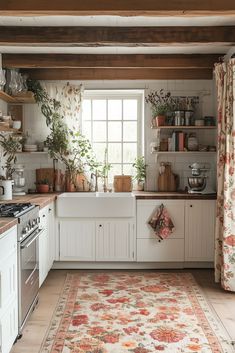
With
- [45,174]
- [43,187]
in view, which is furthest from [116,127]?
[43,187]

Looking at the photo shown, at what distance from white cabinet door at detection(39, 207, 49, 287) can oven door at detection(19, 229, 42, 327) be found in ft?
1.05

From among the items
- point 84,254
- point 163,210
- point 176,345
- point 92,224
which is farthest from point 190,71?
point 176,345

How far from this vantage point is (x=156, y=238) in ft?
16.2

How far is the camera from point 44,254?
13.9 feet

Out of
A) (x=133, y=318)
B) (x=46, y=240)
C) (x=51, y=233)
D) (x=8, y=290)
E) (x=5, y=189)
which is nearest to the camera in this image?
(x=8, y=290)

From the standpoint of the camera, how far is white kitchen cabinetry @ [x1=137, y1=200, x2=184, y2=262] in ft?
16.1

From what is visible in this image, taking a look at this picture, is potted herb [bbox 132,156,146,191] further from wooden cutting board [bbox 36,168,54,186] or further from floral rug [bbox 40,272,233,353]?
floral rug [bbox 40,272,233,353]

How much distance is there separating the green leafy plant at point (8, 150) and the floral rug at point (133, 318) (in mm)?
1414

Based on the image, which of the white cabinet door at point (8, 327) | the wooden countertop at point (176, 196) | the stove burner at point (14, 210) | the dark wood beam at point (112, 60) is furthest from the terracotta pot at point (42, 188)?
the white cabinet door at point (8, 327)

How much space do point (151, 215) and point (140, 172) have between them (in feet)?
2.51

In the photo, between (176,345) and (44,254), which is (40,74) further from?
(176,345)

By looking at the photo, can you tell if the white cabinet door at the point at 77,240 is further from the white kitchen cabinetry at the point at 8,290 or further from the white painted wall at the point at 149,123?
the white kitchen cabinetry at the point at 8,290

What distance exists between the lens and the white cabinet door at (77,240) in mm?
4922

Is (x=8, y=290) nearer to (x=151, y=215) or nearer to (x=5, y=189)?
(x=5, y=189)
